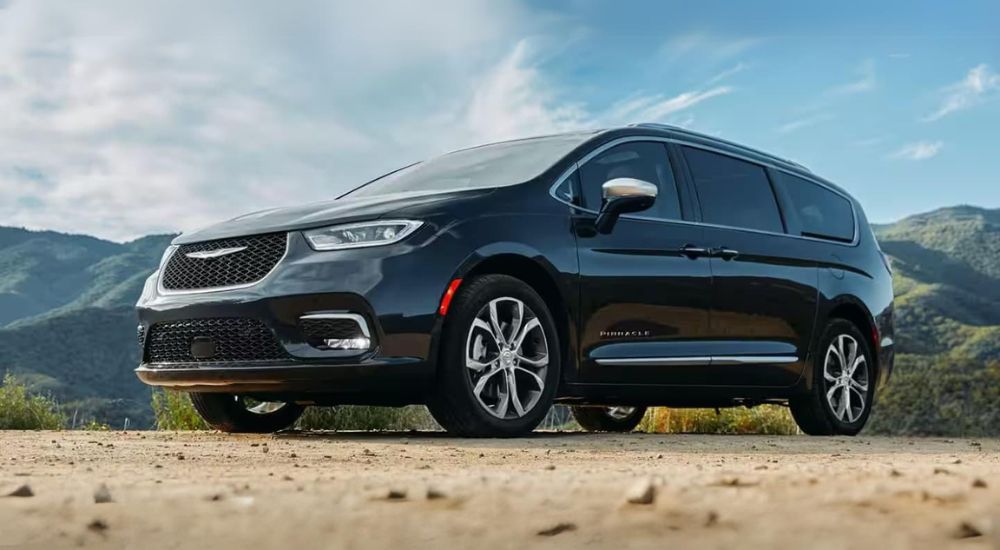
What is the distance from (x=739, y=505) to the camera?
263cm

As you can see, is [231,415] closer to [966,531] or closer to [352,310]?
[352,310]

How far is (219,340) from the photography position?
6168 mm

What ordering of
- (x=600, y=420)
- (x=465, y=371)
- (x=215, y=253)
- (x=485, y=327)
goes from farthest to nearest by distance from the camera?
(x=600, y=420) < (x=215, y=253) < (x=485, y=327) < (x=465, y=371)

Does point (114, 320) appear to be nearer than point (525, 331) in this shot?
No

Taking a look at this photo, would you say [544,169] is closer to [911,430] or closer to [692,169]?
[692,169]

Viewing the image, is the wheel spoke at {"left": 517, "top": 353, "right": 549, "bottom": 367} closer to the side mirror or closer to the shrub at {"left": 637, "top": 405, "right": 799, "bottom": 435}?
the side mirror

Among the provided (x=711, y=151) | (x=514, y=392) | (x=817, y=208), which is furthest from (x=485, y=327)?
(x=817, y=208)

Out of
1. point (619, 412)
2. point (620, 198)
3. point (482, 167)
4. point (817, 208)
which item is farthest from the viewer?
point (619, 412)

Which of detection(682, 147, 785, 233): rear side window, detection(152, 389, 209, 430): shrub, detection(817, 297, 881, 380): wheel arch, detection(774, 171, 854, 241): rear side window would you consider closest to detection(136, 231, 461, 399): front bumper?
detection(682, 147, 785, 233): rear side window

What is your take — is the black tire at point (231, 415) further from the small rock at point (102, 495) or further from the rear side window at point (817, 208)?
the small rock at point (102, 495)

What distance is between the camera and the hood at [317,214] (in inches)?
239

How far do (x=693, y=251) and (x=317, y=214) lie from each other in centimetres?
237

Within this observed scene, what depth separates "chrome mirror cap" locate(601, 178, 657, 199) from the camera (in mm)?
6559

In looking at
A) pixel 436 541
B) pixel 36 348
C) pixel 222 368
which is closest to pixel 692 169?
pixel 222 368
